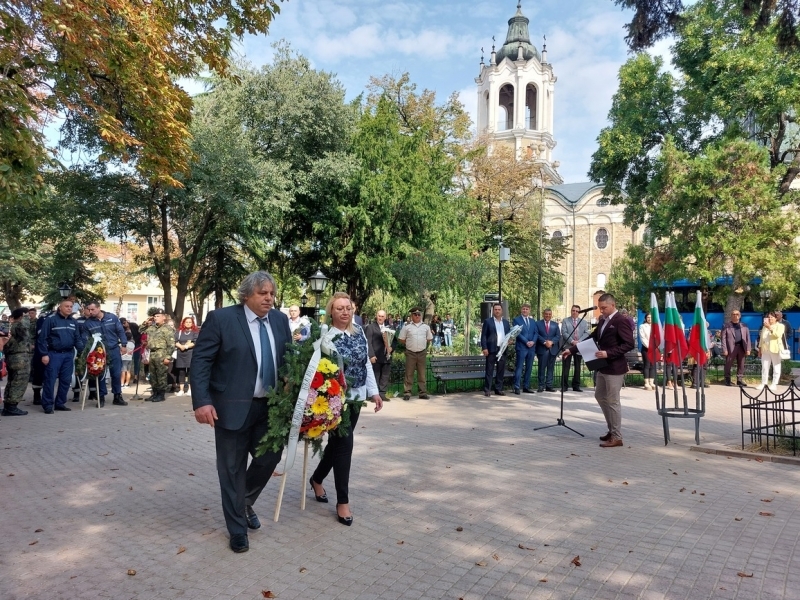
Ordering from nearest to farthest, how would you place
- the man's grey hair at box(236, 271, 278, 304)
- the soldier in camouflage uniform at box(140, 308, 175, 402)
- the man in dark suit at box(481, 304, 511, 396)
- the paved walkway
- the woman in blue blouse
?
the paved walkway, the man's grey hair at box(236, 271, 278, 304), the woman in blue blouse, the soldier in camouflage uniform at box(140, 308, 175, 402), the man in dark suit at box(481, 304, 511, 396)

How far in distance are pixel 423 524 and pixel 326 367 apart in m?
1.56

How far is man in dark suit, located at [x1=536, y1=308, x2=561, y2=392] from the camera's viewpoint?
15336mm

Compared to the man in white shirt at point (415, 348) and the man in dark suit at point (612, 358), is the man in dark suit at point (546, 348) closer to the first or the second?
the man in white shirt at point (415, 348)

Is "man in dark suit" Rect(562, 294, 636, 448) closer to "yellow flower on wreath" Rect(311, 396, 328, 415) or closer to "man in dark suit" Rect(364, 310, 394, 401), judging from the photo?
"yellow flower on wreath" Rect(311, 396, 328, 415)

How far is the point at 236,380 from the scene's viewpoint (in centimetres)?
471

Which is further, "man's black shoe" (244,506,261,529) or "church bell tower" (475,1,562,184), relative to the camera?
"church bell tower" (475,1,562,184)

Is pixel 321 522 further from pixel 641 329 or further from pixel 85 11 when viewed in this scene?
pixel 641 329

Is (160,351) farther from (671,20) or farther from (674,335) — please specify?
(671,20)

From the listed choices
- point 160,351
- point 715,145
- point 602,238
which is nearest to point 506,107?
point 602,238

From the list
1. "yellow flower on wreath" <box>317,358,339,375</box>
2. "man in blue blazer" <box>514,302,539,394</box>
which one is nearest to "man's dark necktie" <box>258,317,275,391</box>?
"yellow flower on wreath" <box>317,358,339,375</box>

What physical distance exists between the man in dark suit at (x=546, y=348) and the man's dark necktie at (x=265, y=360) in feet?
36.6

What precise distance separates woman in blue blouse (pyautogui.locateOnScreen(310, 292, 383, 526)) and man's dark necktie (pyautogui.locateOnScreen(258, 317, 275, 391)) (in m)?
0.66

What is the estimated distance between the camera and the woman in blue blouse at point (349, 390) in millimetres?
5418

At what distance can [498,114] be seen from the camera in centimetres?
8338
